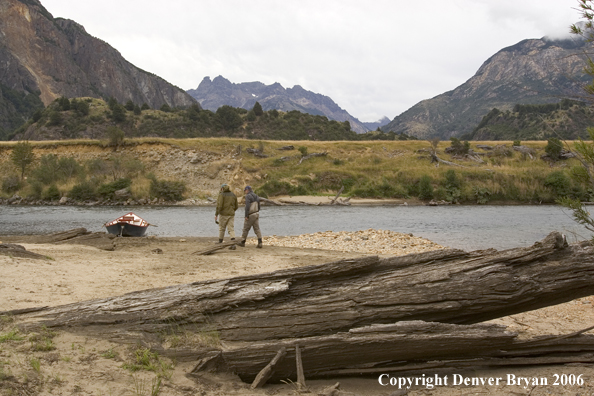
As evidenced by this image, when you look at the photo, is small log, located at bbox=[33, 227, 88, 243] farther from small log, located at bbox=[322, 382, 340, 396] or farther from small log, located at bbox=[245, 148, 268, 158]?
small log, located at bbox=[245, 148, 268, 158]

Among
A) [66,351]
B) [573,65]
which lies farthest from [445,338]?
[573,65]

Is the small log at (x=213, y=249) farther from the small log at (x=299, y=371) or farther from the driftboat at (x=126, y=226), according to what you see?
the small log at (x=299, y=371)

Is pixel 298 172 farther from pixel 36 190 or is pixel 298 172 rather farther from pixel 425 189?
pixel 36 190

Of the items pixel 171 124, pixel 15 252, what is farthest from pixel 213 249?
pixel 171 124

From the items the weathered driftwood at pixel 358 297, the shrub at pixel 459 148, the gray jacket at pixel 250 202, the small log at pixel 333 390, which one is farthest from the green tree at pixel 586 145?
the shrub at pixel 459 148

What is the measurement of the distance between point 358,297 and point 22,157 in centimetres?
5497

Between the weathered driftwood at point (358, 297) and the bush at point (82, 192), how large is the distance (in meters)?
42.1

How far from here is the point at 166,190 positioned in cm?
4394

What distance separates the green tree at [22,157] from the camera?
48.7 meters

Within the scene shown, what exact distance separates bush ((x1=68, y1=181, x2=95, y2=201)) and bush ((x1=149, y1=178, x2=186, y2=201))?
608 cm

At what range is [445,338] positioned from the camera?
4.55m

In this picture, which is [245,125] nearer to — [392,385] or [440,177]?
[440,177]

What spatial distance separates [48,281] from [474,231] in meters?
20.9

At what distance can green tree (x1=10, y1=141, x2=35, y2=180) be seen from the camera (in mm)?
48688
